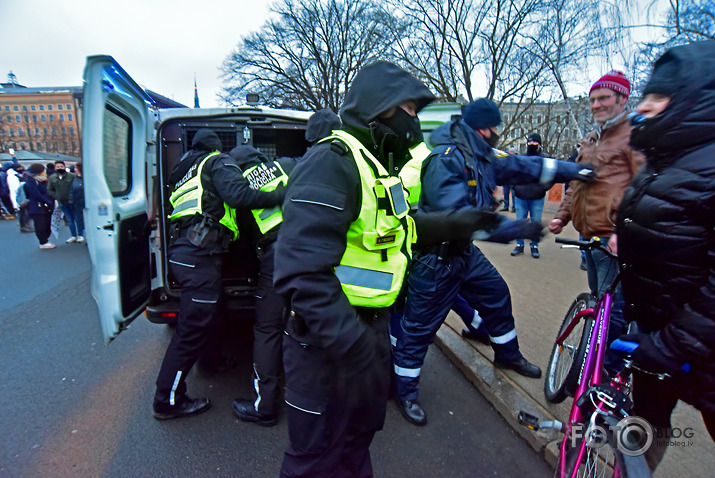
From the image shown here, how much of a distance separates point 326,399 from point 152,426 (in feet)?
6.05

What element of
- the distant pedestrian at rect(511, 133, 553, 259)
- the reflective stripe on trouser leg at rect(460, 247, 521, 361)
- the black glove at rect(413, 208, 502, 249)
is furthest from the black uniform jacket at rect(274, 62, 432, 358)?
the distant pedestrian at rect(511, 133, 553, 259)

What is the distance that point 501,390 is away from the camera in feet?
9.68

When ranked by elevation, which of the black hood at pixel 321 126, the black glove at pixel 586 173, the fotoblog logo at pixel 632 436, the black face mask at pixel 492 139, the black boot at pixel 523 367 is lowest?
the black boot at pixel 523 367

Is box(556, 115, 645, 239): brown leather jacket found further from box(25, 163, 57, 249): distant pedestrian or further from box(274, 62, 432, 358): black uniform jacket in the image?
box(25, 163, 57, 249): distant pedestrian

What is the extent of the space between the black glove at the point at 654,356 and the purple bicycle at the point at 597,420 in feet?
0.66

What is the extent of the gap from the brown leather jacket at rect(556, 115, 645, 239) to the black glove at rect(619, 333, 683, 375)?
1.28m

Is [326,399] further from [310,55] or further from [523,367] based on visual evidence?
[310,55]

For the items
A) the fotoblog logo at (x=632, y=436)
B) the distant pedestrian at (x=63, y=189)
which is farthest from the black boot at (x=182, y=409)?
the distant pedestrian at (x=63, y=189)

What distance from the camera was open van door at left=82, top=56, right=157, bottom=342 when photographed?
2287mm

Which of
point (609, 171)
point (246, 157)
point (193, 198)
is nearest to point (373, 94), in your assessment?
point (193, 198)

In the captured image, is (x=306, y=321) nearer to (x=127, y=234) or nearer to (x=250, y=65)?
(x=127, y=234)

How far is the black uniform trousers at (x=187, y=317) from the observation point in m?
2.69

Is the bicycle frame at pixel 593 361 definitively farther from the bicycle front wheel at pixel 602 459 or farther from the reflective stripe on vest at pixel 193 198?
the reflective stripe on vest at pixel 193 198

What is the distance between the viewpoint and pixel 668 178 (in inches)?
58.6
